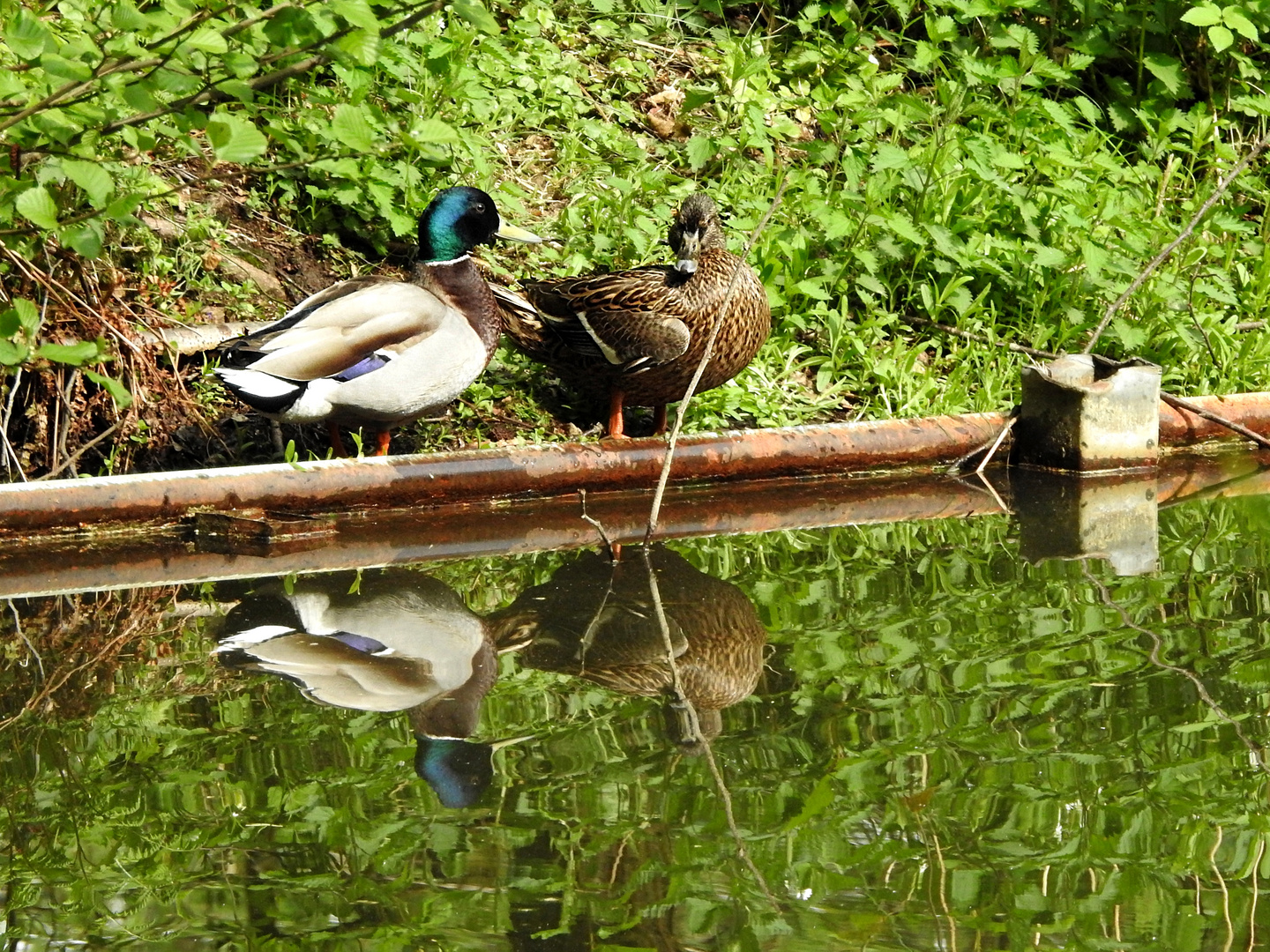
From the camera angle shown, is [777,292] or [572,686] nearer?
[572,686]

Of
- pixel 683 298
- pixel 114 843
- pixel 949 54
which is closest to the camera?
pixel 114 843

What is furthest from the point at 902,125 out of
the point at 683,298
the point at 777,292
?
the point at 683,298

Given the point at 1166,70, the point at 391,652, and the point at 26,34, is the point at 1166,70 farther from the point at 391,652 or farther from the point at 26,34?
the point at 26,34

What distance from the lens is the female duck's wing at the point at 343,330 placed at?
15.8 feet

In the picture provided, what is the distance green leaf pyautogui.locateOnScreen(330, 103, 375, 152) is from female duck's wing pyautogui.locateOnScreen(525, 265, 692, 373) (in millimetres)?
1927

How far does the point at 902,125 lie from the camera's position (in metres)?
6.63

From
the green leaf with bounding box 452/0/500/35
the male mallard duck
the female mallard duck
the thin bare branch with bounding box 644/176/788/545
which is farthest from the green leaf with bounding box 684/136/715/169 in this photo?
the green leaf with bounding box 452/0/500/35

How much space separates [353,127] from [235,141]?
1.22 feet

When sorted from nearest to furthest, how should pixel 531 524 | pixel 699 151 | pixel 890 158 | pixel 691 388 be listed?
pixel 691 388 < pixel 531 524 < pixel 890 158 < pixel 699 151

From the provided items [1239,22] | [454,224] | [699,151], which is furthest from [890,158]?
[1239,22]

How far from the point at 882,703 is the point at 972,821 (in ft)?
1.93

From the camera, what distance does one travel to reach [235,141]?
3133mm

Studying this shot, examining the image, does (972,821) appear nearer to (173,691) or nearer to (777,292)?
(173,691)

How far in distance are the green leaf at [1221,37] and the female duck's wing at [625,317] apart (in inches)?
123
